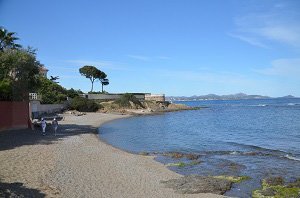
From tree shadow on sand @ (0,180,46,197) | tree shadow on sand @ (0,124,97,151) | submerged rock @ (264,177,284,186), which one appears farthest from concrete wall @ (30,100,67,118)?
submerged rock @ (264,177,284,186)

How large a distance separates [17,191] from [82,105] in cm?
5899

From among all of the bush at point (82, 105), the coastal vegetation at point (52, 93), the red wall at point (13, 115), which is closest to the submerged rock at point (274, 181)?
the red wall at point (13, 115)

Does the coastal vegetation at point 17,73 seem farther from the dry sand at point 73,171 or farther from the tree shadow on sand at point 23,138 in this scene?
the dry sand at point 73,171

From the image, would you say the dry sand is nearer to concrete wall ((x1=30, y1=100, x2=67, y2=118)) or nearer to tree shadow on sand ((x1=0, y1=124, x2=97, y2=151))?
tree shadow on sand ((x1=0, y1=124, x2=97, y2=151))

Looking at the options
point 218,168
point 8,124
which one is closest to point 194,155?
point 218,168

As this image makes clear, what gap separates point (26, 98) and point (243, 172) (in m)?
22.2

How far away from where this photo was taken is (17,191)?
1232cm

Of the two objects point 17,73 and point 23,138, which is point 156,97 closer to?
point 17,73

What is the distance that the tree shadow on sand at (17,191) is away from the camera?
11.4m

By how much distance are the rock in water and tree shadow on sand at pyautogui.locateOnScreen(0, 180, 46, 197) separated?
5892 mm

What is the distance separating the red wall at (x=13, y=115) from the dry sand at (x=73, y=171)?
3.20 metres

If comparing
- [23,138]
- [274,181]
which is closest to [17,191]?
[274,181]

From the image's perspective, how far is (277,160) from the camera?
76.8 feet

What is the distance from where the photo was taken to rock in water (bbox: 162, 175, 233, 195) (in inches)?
607
